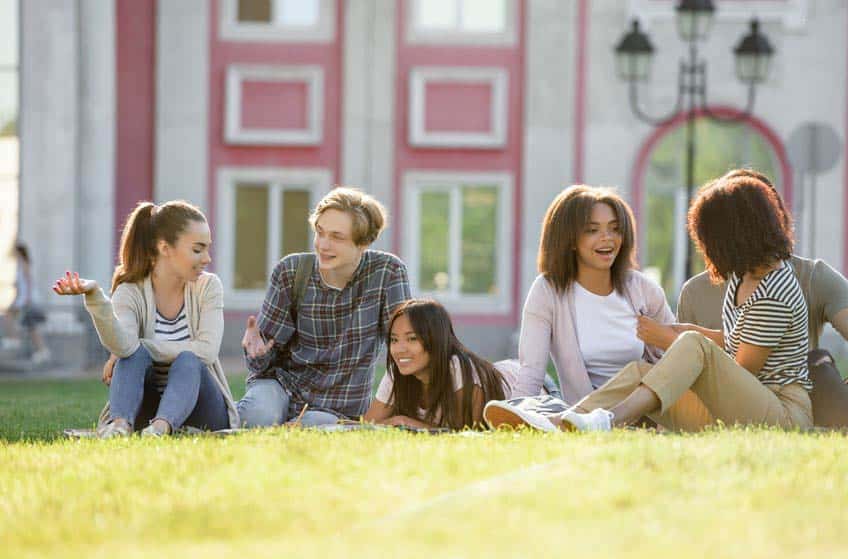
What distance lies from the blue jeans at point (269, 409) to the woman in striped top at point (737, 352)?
1.49m

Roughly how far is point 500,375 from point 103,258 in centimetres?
1452

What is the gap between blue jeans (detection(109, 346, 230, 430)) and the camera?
7.25 m

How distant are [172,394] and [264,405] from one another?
82 cm

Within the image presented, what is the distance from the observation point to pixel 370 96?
2233cm

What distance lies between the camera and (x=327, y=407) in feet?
26.8

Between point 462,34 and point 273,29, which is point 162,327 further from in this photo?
point 462,34

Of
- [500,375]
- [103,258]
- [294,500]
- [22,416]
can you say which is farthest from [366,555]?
[103,258]

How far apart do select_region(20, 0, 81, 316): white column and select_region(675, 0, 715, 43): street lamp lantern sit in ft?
27.7

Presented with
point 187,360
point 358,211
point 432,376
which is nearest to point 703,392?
point 432,376

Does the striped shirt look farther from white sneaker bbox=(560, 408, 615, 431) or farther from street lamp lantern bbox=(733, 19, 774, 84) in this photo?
street lamp lantern bbox=(733, 19, 774, 84)

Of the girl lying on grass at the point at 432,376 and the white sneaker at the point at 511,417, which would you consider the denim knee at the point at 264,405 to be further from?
the white sneaker at the point at 511,417

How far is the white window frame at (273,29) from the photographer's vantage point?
72.7ft

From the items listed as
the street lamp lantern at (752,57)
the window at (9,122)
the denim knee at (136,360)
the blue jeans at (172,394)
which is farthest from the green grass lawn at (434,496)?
the window at (9,122)

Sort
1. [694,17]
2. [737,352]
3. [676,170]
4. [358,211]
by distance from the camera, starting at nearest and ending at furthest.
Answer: [737,352]
[358,211]
[694,17]
[676,170]
